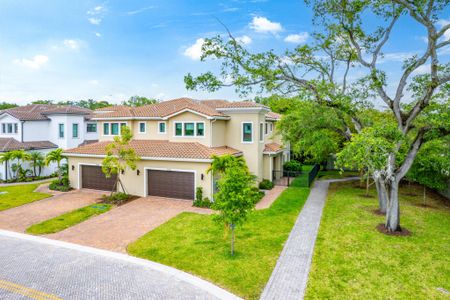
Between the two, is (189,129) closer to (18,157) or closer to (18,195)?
→ (18,195)

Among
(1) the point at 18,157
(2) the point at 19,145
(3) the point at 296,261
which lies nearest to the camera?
(3) the point at 296,261

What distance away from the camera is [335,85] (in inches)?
647

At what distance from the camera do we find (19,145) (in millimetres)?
28828

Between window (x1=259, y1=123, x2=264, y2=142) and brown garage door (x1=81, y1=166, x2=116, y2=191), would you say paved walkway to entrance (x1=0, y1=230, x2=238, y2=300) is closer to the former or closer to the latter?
brown garage door (x1=81, y1=166, x2=116, y2=191)

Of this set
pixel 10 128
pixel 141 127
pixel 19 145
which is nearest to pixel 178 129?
pixel 141 127

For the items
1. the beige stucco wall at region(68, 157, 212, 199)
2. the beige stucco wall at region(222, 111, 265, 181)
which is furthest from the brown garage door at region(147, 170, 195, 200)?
the beige stucco wall at region(222, 111, 265, 181)

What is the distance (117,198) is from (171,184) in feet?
12.1

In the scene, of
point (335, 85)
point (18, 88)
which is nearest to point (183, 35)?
point (335, 85)

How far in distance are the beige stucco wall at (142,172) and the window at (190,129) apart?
3186 millimetres

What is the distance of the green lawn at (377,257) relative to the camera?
28.1ft

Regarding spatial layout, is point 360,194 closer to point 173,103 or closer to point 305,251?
point 305,251

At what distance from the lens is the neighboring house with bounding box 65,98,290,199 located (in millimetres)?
19516

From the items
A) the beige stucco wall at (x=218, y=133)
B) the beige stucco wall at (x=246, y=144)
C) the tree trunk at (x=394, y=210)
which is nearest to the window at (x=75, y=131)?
the beige stucco wall at (x=218, y=133)

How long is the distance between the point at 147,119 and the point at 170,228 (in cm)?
1221
